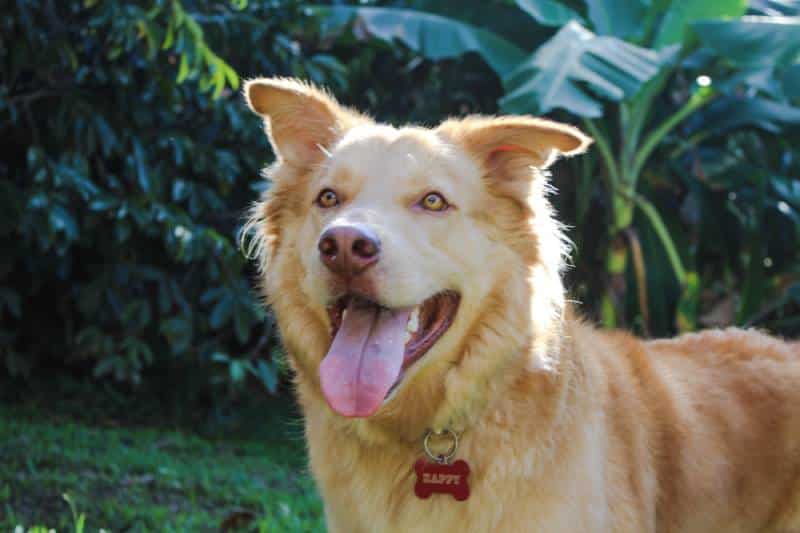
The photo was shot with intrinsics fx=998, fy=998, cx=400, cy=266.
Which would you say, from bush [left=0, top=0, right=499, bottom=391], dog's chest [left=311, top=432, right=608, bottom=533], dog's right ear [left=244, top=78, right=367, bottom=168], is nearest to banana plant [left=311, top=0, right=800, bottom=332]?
bush [left=0, top=0, right=499, bottom=391]

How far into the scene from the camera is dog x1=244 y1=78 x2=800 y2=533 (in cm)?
319

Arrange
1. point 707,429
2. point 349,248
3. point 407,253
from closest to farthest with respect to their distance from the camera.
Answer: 1. point 349,248
2. point 407,253
3. point 707,429

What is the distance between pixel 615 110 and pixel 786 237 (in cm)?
206

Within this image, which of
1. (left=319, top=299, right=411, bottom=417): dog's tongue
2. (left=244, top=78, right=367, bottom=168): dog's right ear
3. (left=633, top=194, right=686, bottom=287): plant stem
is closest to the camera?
(left=319, top=299, right=411, bottom=417): dog's tongue

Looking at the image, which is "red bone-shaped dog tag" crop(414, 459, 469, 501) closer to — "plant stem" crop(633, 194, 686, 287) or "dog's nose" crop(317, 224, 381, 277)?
"dog's nose" crop(317, 224, 381, 277)

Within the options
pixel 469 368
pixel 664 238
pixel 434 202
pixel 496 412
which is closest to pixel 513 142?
pixel 434 202

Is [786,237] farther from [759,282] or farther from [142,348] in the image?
[142,348]

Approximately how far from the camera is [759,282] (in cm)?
873

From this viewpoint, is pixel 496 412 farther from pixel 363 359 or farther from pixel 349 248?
pixel 349 248

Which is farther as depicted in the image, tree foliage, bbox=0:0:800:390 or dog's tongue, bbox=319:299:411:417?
tree foliage, bbox=0:0:800:390

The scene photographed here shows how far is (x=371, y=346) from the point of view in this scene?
318cm

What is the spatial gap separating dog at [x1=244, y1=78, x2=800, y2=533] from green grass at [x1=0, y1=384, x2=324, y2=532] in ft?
5.41

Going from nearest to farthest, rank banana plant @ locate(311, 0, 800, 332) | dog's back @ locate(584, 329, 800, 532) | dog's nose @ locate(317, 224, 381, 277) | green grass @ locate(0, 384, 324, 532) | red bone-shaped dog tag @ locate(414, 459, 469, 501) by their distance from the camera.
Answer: dog's nose @ locate(317, 224, 381, 277) → red bone-shaped dog tag @ locate(414, 459, 469, 501) → dog's back @ locate(584, 329, 800, 532) → green grass @ locate(0, 384, 324, 532) → banana plant @ locate(311, 0, 800, 332)

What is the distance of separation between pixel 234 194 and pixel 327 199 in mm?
4307
